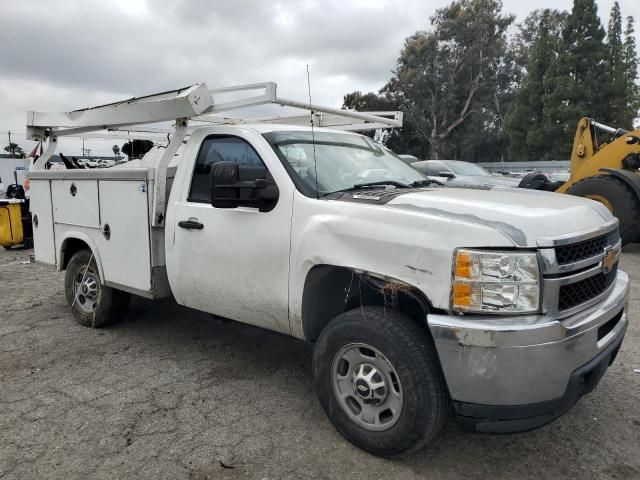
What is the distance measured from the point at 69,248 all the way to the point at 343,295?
3486 millimetres

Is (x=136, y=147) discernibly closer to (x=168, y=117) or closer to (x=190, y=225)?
(x=168, y=117)

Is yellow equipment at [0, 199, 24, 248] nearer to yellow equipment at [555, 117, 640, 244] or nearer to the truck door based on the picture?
the truck door

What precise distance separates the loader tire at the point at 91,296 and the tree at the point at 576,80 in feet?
109

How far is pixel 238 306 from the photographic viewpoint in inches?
144

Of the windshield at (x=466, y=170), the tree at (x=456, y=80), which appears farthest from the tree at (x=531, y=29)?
the windshield at (x=466, y=170)

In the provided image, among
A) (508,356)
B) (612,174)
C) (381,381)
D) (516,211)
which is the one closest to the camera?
(508,356)

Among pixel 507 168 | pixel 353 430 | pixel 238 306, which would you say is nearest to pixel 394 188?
pixel 238 306

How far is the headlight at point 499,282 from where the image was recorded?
8.01ft

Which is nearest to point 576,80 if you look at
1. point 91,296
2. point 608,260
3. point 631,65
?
point 631,65

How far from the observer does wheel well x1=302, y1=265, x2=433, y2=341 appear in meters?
2.84

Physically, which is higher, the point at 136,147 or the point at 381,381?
the point at 136,147

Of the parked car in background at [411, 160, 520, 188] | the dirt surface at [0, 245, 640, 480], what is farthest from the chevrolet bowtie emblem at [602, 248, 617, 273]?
the parked car in background at [411, 160, 520, 188]

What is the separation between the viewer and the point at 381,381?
2.82 metres

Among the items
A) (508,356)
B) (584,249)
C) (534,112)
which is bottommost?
(508,356)
